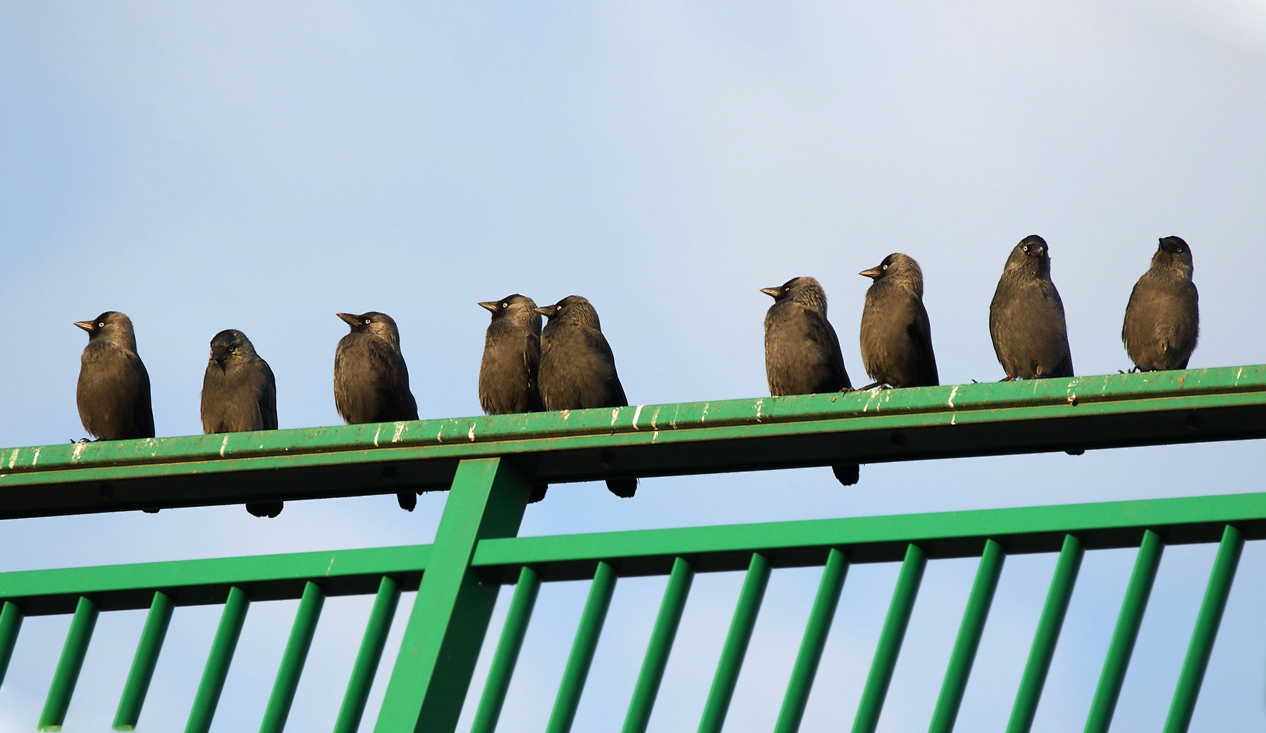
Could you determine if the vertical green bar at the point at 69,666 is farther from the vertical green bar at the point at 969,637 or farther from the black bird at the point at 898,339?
the black bird at the point at 898,339

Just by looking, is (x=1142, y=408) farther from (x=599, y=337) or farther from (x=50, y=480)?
(x=599, y=337)

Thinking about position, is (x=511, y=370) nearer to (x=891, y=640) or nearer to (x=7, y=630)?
(x=7, y=630)

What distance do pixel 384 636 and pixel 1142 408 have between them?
1.94 meters

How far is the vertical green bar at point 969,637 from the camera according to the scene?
3719 millimetres

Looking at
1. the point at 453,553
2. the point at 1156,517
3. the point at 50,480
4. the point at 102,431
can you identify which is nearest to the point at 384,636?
the point at 453,553

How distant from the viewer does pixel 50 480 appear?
16.6ft

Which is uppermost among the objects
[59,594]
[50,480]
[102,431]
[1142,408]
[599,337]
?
[599,337]

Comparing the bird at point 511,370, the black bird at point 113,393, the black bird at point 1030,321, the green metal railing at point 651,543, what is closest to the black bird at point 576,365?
the bird at point 511,370

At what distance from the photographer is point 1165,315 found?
912 centimetres

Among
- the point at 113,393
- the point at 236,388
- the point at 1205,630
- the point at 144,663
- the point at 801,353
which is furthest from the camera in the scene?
the point at 113,393

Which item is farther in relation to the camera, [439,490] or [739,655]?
[439,490]

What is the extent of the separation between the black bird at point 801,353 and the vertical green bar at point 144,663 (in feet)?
15.8

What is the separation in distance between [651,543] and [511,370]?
548 centimetres

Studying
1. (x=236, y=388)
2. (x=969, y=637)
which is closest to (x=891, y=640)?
(x=969, y=637)
